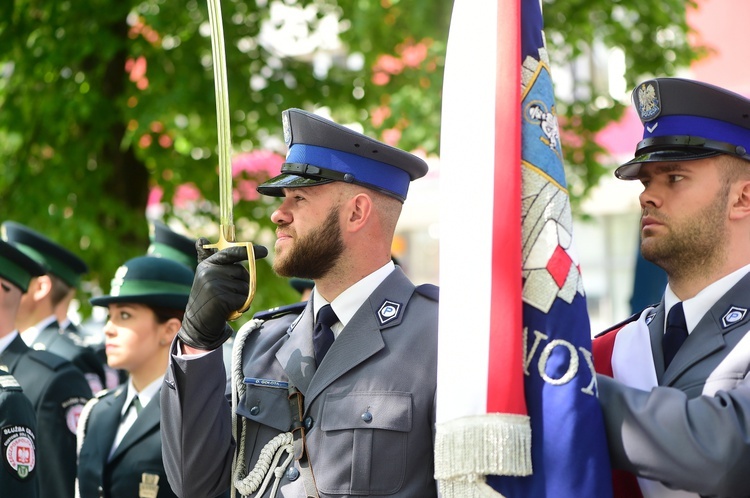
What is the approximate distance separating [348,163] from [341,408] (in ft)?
2.66

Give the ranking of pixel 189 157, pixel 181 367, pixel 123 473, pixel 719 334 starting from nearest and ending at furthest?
pixel 719 334 → pixel 181 367 → pixel 123 473 → pixel 189 157

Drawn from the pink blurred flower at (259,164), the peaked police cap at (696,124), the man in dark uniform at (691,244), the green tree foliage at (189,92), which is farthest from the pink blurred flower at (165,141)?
the peaked police cap at (696,124)

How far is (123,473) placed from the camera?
4379mm

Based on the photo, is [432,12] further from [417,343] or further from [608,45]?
[417,343]

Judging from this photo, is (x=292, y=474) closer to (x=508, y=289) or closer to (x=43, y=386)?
(x=508, y=289)

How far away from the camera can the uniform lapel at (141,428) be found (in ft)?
14.5

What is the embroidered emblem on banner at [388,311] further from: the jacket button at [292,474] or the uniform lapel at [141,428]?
the uniform lapel at [141,428]

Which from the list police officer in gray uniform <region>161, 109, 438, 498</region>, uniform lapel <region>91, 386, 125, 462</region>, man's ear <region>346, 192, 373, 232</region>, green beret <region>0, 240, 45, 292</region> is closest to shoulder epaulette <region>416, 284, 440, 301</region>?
police officer in gray uniform <region>161, 109, 438, 498</region>

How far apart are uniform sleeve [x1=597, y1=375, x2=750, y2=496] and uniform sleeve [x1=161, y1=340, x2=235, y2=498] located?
3.94 feet

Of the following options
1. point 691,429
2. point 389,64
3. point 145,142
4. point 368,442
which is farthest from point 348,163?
point 389,64

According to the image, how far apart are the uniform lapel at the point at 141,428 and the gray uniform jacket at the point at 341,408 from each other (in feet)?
4.44

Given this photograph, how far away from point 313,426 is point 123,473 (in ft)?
5.55

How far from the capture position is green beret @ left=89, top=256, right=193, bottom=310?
481 cm

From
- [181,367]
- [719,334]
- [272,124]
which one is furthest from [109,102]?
[719,334]
